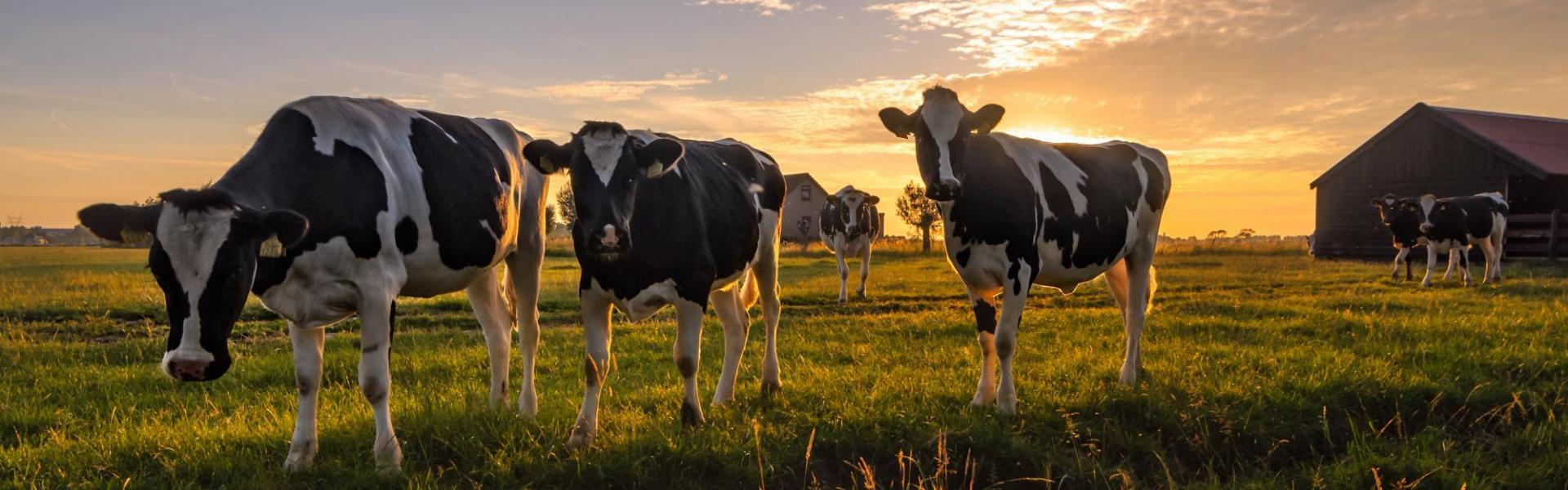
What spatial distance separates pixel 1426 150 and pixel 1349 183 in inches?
112

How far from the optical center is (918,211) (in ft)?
174

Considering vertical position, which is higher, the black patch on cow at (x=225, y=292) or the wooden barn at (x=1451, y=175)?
the wooden barn at (x=1451, y=175)

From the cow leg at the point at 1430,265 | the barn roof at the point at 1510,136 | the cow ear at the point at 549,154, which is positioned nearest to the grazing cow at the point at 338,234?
the cow ear at the point at 549,154

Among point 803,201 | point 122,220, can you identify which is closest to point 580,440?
point 122,220

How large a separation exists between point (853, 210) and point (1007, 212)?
14.4 metres

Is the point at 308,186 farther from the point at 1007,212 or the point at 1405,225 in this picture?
the point at 1405,225

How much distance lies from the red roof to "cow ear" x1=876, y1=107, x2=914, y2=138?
30.9 meters

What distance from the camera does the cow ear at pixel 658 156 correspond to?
207 inches

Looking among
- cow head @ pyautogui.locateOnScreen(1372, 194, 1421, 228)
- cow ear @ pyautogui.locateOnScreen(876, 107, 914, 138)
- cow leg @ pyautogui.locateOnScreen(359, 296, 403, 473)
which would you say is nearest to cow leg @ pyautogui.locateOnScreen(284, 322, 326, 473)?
cow leg @ pyautogui.locateOnScreen(359, 296, 403, 473)

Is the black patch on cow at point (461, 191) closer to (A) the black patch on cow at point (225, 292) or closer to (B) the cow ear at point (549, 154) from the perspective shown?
(B) the cow ear at point (549, 154)

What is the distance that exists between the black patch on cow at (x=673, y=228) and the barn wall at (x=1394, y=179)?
32.8 m

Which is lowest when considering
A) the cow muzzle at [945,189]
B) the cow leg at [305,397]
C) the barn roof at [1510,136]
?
the cow leg at [305,397]

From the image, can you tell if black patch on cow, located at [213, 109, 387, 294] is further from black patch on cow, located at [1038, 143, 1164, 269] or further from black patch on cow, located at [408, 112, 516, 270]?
black patch on cow, located at [1038, 143, 1164, 269]

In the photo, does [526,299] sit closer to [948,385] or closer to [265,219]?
[265,219]
